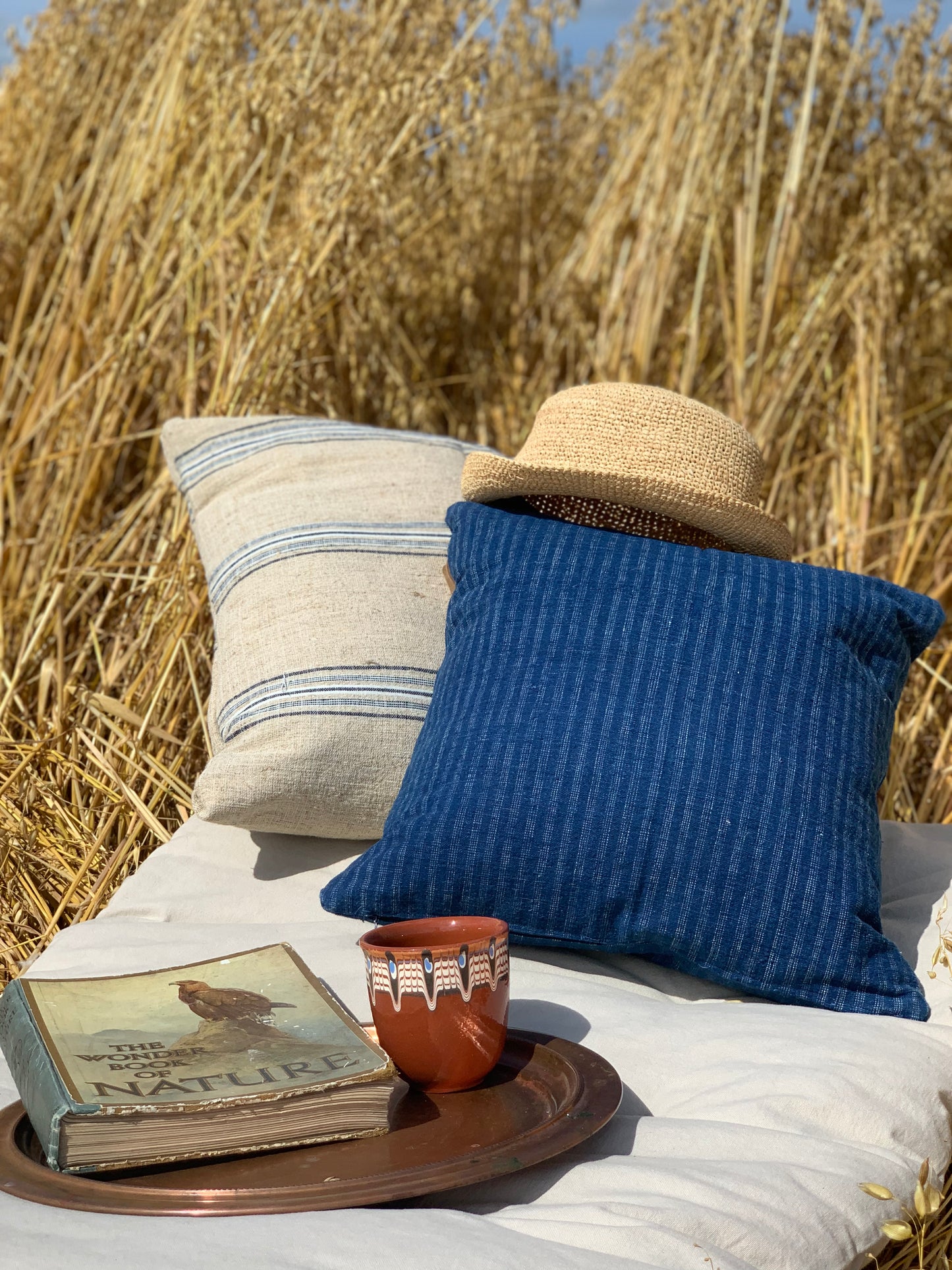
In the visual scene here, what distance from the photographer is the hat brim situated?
138 centimetres

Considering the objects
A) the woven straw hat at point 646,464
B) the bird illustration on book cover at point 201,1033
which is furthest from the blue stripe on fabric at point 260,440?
the bird illustration on book cover at point 201,1033

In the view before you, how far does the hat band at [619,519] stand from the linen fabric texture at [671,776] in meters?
0.18

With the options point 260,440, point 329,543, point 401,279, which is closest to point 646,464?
point 329,543

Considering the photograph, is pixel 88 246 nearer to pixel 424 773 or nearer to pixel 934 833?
pixel 424 773

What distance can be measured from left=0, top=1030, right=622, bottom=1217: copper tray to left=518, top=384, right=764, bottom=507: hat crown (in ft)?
2.30

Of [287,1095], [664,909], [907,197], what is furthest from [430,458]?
[907,197]

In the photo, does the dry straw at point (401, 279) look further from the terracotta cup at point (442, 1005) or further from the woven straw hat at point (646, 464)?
the terracotta cup at point (442, 1005)

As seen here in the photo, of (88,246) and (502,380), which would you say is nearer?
(88,246)

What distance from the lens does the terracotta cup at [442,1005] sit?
2.89ft

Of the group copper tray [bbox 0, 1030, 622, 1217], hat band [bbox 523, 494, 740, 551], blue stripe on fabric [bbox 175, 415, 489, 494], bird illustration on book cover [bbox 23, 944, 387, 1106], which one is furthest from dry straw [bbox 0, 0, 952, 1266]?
copper tray [bbox 0, 1030, 622, 1217]

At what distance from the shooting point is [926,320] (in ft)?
9.27

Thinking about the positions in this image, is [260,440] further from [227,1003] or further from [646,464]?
[227,1003]

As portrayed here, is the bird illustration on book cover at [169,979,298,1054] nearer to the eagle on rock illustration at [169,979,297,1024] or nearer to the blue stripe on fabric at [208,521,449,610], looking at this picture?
the eagle on rock illustration at [169,979,297,1024]

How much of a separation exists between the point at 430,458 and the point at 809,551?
0.87m
